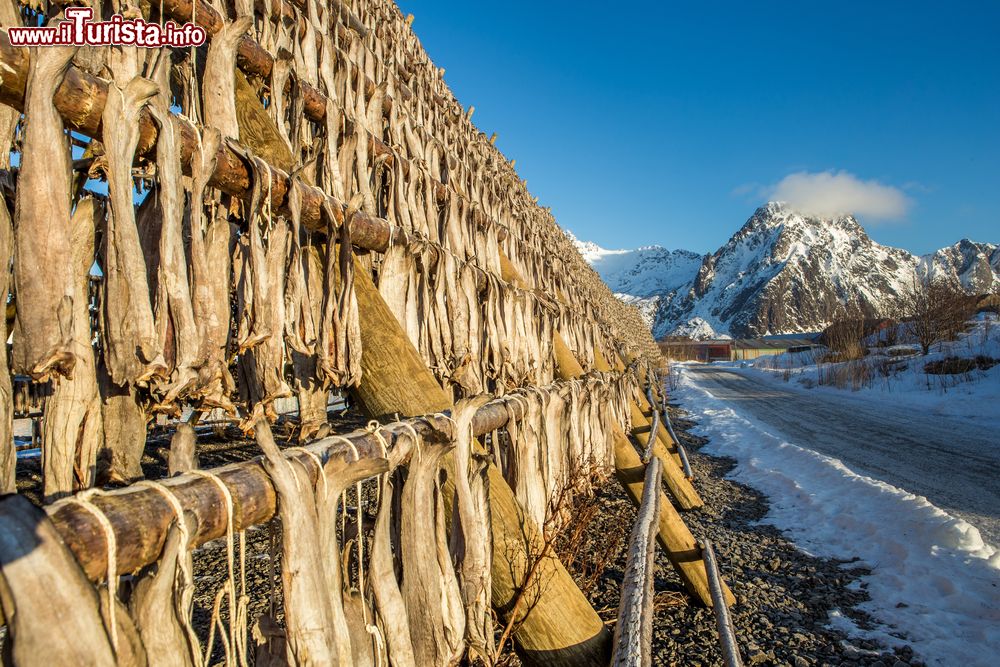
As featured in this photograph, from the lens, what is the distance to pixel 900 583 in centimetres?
374

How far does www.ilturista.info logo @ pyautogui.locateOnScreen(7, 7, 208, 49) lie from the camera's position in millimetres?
1007

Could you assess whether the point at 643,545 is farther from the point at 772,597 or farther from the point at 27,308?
the point at 27,308

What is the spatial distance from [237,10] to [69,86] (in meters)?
1.38

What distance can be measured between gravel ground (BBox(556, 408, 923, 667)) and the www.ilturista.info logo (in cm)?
314

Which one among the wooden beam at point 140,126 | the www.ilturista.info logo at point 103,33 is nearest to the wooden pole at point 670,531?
the wooden beam at point 140,126

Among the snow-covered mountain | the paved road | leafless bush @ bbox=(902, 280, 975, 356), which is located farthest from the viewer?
the snow-covered mountain

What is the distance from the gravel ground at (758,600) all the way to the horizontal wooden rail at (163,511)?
2.37 meters

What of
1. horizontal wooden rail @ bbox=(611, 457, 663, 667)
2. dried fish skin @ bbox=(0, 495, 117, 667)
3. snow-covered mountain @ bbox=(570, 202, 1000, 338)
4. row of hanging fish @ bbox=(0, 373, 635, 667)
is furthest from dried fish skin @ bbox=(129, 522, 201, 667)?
snow-covered mountain @ bbox=(570, 202, 1000, 338)

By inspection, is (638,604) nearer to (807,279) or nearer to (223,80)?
(223,80)

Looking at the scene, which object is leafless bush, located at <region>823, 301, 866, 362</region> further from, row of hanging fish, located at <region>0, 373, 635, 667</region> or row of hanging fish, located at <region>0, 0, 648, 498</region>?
row of hanging fish, located at <region>0, 373, 635, 667</region>

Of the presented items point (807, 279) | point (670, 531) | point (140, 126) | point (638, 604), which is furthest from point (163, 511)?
point (807, 279)

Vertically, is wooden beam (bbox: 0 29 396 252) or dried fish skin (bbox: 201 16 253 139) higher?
dried fish skin (bbox: 201 16 253 139)

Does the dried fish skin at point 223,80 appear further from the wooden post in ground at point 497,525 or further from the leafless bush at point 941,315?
the leafless bush at point 941,315

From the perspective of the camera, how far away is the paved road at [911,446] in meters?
5.88
